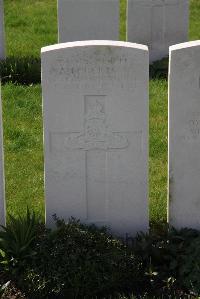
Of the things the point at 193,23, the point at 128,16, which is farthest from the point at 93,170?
the point at 193,23

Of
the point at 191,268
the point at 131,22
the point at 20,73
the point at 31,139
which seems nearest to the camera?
the point at 191,268

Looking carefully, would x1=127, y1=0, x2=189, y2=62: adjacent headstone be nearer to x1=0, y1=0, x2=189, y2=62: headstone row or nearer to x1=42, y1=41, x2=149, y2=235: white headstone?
x1=0, y1=0, x2=189, y2=62: headstone row

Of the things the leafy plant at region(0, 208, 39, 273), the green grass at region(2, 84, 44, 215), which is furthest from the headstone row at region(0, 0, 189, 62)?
the leafy plant at region(0, 208, 39, 273)

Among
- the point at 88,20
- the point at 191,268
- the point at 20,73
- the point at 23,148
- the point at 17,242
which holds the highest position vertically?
the point at 88,20

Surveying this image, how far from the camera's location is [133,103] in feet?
16.9

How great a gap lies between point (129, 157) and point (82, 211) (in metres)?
0.56

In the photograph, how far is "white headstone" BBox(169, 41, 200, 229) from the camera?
514cm

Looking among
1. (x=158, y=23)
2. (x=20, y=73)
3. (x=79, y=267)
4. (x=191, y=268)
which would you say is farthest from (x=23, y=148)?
(x=158, y=23)

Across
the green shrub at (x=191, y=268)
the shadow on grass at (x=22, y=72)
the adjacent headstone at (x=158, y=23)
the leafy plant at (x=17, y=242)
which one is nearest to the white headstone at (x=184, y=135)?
the green shrub at (x=191, y=268)

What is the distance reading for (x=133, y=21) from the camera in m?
10.4

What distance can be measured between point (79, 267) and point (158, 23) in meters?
6.37

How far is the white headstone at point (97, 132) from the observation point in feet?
16.6

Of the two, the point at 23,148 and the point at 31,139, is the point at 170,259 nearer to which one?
the point at 23,148

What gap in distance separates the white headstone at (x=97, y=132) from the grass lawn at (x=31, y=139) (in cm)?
60
